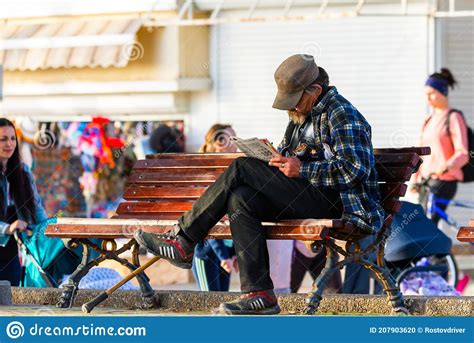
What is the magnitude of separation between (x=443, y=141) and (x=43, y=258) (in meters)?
4.81

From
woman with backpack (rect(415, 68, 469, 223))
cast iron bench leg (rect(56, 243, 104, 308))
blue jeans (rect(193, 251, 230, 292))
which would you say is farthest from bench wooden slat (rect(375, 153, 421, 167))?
woman with backpack (rect(415, 68, 469, 223))

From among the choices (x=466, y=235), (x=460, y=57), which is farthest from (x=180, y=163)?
(x=460, y=57)

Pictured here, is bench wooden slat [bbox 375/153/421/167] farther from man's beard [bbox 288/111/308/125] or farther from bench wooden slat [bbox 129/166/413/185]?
bench wooden slat [bbox 129/166/413/185]

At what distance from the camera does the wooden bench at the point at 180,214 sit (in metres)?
7.89

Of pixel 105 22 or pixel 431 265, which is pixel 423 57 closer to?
pixel 105 22

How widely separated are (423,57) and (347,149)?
10593mm

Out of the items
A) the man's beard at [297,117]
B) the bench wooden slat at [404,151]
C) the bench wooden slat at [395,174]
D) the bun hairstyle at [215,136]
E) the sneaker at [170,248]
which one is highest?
the bun hairstyle at [215,136]

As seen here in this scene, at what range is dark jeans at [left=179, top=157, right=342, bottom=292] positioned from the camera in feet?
25.4

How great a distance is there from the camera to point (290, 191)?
782 centimetres

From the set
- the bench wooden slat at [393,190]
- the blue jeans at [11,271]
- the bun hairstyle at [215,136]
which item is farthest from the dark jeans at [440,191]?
the bench wooden slat at [393,190]

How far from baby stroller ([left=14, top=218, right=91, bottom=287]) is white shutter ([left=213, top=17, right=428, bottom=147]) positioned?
8.38 metres

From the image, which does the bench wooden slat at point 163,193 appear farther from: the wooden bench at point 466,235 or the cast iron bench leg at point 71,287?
the wooden bench at point 466,235

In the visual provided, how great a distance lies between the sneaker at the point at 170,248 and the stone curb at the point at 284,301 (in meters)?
0.76
